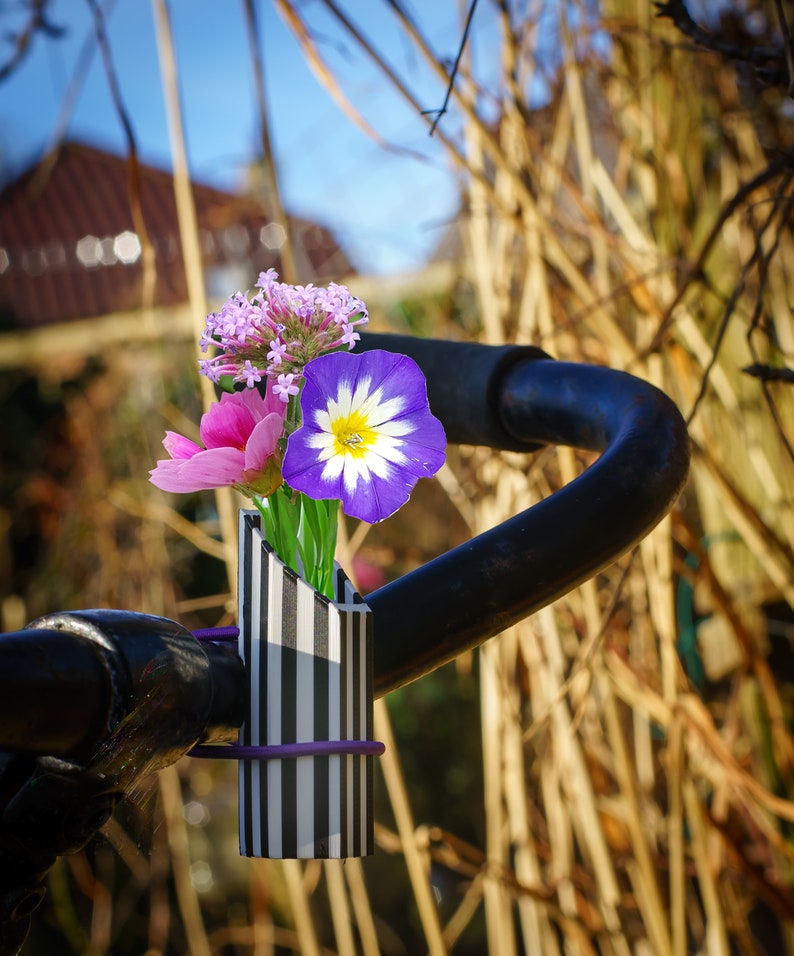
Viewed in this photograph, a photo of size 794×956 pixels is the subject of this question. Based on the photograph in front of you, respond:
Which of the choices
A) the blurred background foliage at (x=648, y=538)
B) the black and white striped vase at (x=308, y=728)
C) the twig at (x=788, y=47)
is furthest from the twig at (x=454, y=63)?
the black and white striped vase at (x=308, y=728)

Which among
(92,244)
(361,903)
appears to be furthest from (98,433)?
(92,244)

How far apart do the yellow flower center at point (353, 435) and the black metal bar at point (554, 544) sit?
3 cm

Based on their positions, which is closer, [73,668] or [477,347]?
[73,668]

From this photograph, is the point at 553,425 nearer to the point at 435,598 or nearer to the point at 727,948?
the point at 435,598

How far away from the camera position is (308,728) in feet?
0.76

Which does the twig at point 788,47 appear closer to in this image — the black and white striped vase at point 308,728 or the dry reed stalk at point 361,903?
the black and white striped vase at point 308,728

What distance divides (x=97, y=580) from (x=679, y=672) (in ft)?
5.86

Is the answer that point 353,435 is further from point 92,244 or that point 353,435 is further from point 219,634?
point 92,244

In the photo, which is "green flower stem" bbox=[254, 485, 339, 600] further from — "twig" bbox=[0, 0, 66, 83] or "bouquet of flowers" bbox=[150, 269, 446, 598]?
"twig" bbox=[0, 0, 66, 83]

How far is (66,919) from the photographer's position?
2242 mm

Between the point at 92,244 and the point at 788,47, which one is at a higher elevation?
the point at 92,244

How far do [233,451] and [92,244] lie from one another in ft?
17.9

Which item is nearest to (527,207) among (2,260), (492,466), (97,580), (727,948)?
(492,466)

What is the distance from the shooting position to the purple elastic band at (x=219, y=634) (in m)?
0.26
